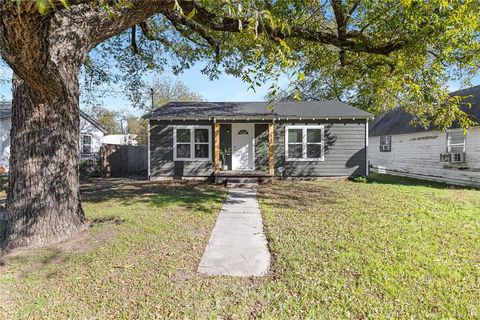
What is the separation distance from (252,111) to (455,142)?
363 inches

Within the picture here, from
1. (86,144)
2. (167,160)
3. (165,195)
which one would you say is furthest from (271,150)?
(86,144)

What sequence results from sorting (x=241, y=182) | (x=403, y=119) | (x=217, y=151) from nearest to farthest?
(x=241, y=182)
(x=217, y=151)
(x=403, y=119)

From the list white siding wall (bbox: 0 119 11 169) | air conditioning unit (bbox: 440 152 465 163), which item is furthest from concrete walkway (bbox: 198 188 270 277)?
white siding wall (bbox: 0 119 11 169)

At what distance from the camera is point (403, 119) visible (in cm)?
1614

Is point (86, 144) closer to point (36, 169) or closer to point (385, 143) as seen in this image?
point (36, 169)

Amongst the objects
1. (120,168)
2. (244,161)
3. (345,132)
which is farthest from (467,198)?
(120,168)

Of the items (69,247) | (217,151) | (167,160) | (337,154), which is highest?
(217,151)

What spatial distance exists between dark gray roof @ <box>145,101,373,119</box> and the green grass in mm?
6087

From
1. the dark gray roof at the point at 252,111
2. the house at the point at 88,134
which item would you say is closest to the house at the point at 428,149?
the dark gray roof at the point at 252,111

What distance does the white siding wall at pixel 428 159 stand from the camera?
10.9m

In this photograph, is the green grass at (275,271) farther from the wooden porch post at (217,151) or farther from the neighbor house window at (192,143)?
the neighbor house window at (192,143)

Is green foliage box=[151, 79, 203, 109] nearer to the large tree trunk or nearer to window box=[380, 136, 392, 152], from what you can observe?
window box=[380, 136, 392, 152]

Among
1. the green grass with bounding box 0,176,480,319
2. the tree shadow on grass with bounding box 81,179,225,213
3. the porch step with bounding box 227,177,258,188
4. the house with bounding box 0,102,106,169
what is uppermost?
the house with bounding box 0,102,106,169

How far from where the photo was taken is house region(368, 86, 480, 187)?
11.1 metres
